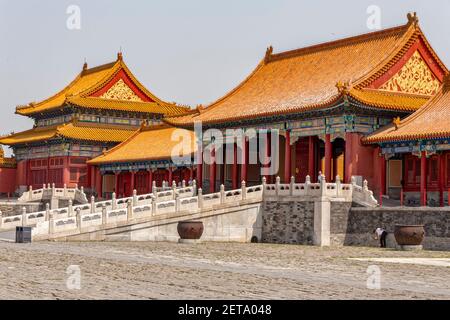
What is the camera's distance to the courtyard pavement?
677 inches

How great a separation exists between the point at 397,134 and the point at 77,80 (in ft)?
146

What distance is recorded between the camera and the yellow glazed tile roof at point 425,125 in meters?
37.7

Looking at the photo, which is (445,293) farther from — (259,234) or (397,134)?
(259,234)

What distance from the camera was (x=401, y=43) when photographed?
1731 inches

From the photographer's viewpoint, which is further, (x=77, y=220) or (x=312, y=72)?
(x=312, y=72)

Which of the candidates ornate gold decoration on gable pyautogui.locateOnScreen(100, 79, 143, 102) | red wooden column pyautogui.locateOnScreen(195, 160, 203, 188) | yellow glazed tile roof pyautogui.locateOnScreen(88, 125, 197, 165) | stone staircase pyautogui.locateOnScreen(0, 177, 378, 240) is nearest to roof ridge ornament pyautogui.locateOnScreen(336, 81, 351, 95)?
stone staircase pyautogui.locateOnScreen(0, 177, 378, 240)

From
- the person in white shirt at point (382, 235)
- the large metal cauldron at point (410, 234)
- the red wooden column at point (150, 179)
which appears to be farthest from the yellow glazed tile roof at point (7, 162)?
the large metal cauldron at point (410, 234)

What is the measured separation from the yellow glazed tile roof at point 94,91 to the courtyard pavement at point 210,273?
3868 centimetres

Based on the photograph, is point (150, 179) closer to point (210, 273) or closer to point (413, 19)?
point (413, 19)

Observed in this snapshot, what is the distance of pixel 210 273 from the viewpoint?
854 inches

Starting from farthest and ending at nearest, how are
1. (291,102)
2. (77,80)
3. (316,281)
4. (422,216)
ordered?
(77,80), (291,102), (422,216), (316,281)

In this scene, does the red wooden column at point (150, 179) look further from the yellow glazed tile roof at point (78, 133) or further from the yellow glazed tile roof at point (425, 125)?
the yellow glazed tile roof at point (425, 125)

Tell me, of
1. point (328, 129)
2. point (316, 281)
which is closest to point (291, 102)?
point (328, 129)

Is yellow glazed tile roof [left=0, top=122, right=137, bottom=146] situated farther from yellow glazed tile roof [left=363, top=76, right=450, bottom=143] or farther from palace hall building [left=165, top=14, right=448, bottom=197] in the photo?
yellow glazed tile roof [left=363, top=76, right=450, bottom=143]
